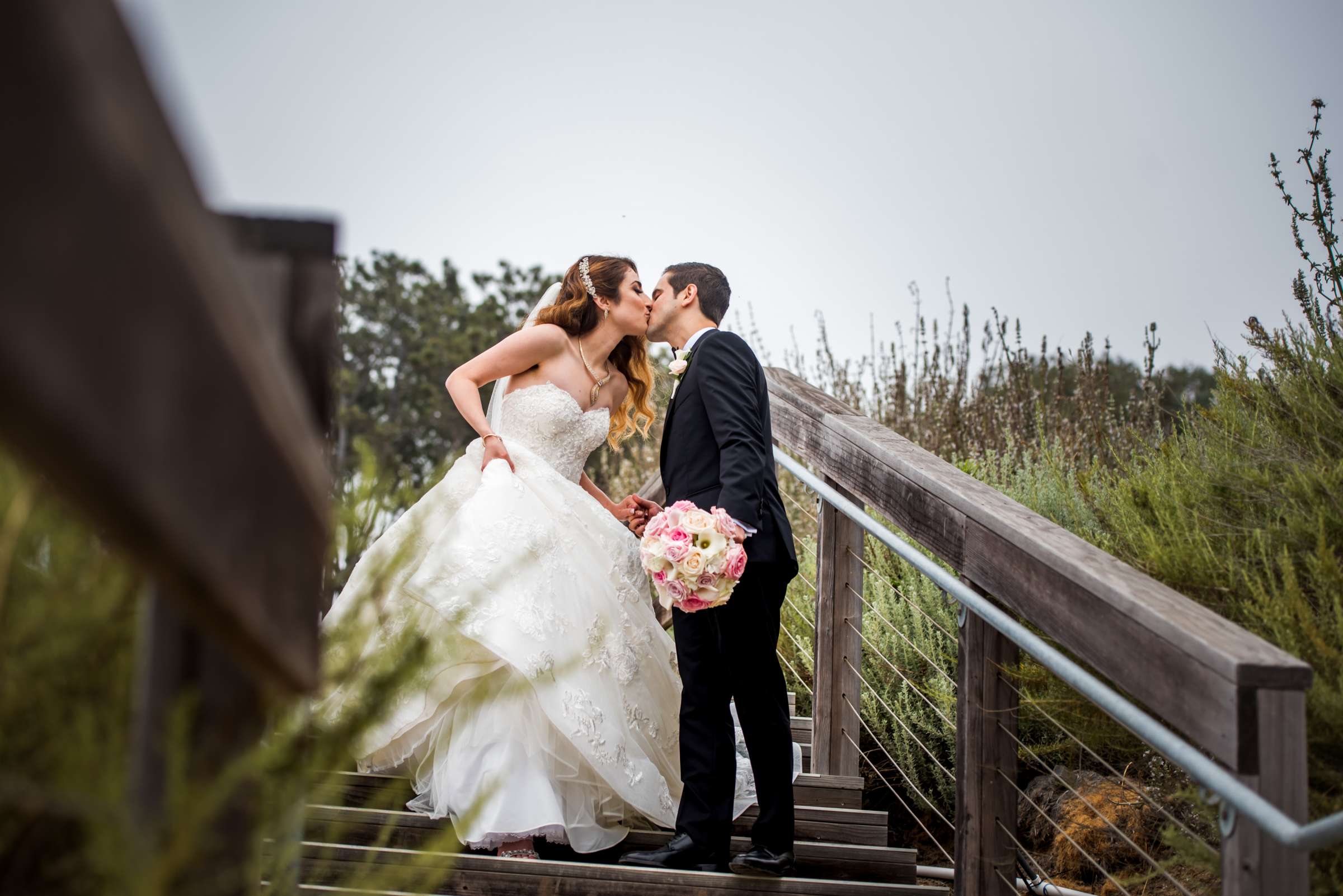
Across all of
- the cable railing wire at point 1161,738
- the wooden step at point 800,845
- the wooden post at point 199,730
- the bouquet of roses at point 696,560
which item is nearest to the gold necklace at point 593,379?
the bouquet of roses at point 696,560

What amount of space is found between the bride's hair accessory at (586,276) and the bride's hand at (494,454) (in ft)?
2.51

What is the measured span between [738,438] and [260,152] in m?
2.11

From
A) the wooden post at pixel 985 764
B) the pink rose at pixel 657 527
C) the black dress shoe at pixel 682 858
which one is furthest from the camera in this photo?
the pink rose at pixel 657 527

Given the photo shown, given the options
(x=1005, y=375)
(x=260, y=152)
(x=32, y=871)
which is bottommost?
(x=32, y=871)

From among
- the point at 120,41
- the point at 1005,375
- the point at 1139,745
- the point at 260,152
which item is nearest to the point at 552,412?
the point at 1139,745

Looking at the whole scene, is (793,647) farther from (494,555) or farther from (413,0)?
(413,0)

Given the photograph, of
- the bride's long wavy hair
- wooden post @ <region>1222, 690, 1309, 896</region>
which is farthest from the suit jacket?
wooden post @ <region>1222, 690, 1309, 896</region>

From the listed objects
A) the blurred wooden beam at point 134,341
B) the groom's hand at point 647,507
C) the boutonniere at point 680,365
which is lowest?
the groom's hand at point 647,507

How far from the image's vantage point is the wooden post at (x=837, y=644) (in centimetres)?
353

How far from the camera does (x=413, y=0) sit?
33.4ft

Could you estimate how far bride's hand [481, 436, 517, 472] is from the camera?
3514 millimetres

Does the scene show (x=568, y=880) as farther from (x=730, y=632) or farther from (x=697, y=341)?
(x=697, y=341)

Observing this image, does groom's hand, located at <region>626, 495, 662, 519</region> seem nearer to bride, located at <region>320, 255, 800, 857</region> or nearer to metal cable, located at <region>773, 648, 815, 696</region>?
bride, located at <region>320, 255, 800, 857</region>

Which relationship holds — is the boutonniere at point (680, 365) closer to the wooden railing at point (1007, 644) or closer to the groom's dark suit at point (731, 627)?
the groom's dark suit at point (731, 627)
